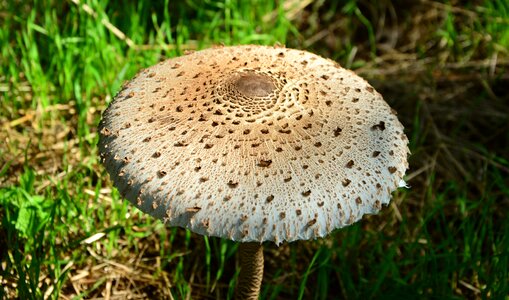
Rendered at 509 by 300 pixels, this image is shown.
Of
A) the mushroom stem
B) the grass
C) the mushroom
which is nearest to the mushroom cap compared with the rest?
the mushroom

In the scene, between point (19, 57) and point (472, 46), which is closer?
point (19, 57)

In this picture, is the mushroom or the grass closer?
the mushroom

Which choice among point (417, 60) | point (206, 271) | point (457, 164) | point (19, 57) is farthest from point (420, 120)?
point (19, 57)

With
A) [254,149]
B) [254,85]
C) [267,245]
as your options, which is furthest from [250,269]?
[254,85]

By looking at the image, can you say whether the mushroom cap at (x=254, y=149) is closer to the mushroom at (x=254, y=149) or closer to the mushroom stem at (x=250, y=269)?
the mushroom at (x=254, y=149)

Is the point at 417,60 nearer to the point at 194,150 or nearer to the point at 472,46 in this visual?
the point at 472,46

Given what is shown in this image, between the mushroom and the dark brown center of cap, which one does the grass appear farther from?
the dark brown center of cap

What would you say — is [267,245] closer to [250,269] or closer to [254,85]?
[250,269]
